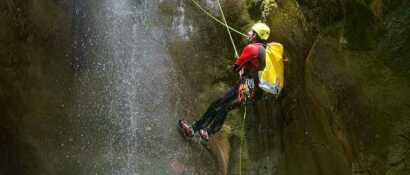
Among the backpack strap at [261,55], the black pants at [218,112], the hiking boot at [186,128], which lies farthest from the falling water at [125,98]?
the backpack strap at [261,55]

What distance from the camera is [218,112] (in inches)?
307

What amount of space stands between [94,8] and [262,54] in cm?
374

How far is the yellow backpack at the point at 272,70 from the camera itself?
22.6 ft

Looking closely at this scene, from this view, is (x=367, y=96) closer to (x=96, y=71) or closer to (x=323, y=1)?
(x=323, y=1)

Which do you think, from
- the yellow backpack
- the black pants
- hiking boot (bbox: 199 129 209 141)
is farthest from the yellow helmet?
hiking boot (bbox: 199 129 209 141)

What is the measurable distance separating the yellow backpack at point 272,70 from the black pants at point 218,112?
2.01 ft

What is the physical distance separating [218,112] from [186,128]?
0.76 m

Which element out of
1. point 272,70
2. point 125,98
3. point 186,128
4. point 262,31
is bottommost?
point 186,128

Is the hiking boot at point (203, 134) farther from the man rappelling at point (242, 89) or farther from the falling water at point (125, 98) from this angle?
the falling water at point (125, 98)

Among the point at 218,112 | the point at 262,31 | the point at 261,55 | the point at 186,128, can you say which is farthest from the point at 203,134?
the point at 262,31

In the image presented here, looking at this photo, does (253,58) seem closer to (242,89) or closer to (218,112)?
(242,89)

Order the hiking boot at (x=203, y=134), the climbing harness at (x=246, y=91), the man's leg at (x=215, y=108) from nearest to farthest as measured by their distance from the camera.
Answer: the climbing harness at (x=246, y=91) → the man's leg at (x=215, y=108) → the hiking boot at (x=203, y=134)

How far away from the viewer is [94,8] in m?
8.87

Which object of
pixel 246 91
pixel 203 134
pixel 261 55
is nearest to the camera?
pixel 261 55
